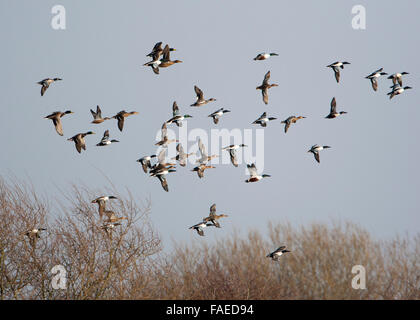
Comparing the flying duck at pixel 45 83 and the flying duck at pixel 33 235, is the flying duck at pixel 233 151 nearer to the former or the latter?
the flying duck at pixel 45 83

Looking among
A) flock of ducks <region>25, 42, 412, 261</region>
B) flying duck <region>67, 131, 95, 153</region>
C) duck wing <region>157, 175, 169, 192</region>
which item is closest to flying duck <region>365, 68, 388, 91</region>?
flock of ducks <region>25, 42, 412, 261</region>

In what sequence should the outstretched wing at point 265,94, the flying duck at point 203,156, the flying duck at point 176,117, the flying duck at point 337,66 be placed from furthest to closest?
the flying duck at point 337,66 → the outstretched wing at point 265,94 → the flying duck at point 176,117 → the flying duck at point 203,156

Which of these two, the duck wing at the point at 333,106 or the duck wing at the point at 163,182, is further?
the duck wing at the point at 333,106

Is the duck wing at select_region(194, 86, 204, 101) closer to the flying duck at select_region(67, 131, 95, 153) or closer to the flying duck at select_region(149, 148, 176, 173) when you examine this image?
the flying duck at select_region(149, 148, 176, 173)

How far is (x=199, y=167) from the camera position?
23297mm

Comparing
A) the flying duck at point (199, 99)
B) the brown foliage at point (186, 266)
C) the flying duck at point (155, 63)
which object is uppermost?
the flying duck at point (155, 63)

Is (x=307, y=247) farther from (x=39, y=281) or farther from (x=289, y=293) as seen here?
(x=39, y=281)

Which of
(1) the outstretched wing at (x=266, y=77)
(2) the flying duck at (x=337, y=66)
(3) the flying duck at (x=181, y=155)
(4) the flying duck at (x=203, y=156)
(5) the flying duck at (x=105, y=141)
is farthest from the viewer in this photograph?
(2) the flying duck at (x=337, y=66)

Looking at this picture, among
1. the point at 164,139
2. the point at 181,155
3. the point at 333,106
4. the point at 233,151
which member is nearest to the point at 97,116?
the point at 164,139

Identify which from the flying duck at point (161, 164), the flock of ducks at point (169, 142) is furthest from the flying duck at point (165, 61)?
the flying duck at point (161, 164)

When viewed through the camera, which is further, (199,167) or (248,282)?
(248,282)

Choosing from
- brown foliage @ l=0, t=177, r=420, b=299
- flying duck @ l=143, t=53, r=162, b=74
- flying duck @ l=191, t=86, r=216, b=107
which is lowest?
brown foliage @ l=0, t=177, r=420, b=299

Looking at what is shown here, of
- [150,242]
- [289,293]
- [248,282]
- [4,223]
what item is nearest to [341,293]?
[289,293]
